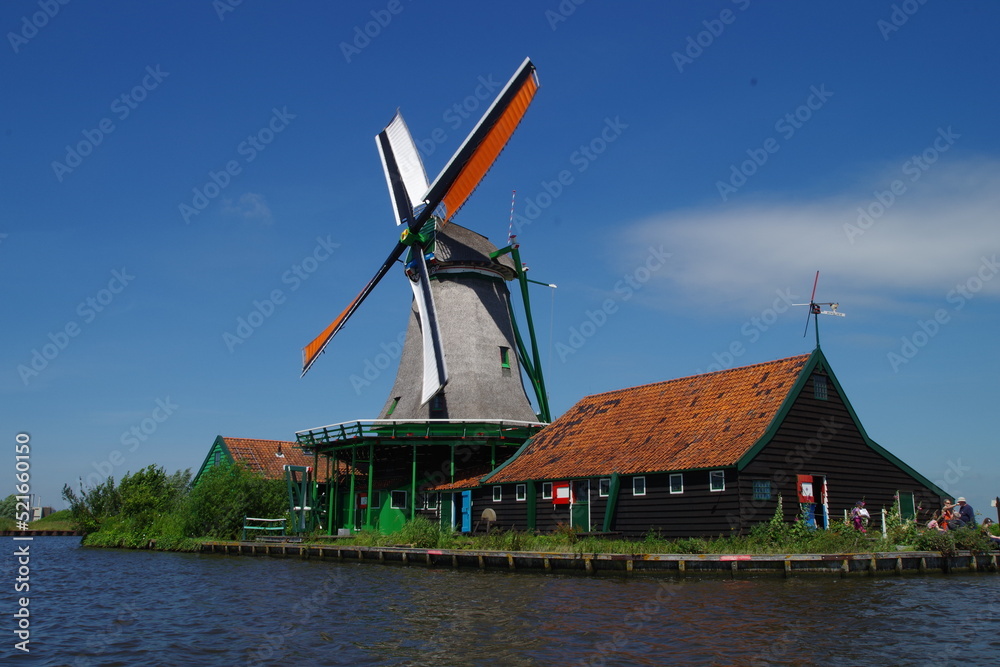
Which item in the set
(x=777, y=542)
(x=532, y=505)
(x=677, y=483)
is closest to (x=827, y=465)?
(x=777, y=542)

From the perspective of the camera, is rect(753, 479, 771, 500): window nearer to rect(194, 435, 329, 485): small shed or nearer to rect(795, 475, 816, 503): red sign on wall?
rect(795, 475, 816, 503): red sign on wall

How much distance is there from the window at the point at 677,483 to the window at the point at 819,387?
494 cm

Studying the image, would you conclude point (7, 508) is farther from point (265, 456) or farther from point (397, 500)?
point (397, 500)

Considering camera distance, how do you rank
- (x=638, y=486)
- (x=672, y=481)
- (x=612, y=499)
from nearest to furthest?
(x=672, y=481) → (x=638, y=486) → (x=612, y=499)

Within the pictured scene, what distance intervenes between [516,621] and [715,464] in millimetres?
9829

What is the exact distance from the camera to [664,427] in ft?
86.6

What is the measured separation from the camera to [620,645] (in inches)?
478

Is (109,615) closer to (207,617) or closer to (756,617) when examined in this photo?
(207,617)

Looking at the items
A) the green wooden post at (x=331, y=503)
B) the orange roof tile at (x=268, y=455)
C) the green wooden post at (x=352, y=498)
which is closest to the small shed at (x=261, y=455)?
the orange roof tile at (x=268, y=455)

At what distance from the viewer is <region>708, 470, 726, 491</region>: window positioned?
22.4 m

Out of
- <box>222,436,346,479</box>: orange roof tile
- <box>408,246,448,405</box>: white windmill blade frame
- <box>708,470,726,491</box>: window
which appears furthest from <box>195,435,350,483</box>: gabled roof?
<box>708,470,726,491</box>: window

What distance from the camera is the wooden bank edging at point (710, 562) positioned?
19.0m

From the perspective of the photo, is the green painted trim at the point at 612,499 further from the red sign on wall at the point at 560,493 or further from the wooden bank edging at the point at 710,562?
the wooden bank edging at the point at 710,562

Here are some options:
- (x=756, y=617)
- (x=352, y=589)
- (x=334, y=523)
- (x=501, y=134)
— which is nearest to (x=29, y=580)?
(x=352, y=589)
